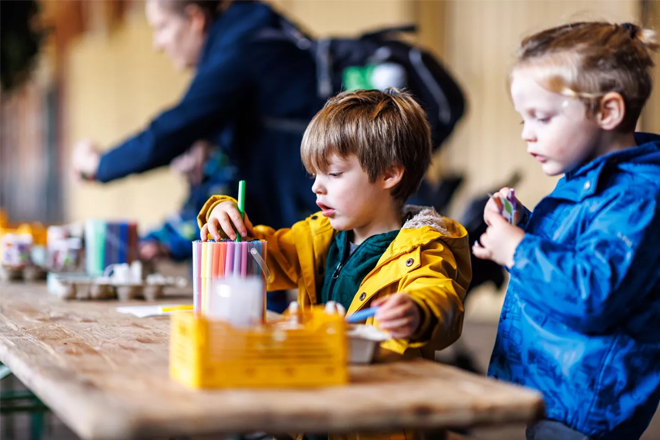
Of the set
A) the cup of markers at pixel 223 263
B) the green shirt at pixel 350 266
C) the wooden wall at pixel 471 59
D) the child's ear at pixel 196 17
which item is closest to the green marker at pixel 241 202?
the cup of markers at pixel 223 263

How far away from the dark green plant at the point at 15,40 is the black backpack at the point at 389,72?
4135 mm

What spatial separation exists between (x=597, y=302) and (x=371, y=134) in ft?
1.73

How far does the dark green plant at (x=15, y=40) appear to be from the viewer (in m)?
5.99

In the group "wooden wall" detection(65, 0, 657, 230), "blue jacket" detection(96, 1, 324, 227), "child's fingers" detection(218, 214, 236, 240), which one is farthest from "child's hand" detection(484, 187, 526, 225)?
"wooden wall" detection(65, 0, 657, 230)

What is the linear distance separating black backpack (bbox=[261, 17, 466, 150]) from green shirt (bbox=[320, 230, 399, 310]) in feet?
3.46

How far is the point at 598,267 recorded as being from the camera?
1093 mm

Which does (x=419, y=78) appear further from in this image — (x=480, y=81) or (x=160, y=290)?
(x=480, y=81)

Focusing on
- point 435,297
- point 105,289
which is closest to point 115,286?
point 105,289

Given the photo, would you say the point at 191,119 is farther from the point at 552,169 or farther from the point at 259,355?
the point at 259,355

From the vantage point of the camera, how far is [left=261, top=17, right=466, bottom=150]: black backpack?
2.51 metres

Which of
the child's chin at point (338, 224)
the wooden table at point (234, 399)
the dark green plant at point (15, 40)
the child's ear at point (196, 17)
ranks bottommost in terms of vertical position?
the wooden table at point (234, 399)

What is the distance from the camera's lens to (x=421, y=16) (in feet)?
20.0

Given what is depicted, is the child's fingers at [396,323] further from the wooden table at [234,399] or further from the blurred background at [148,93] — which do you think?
the blurred background at [148,93]

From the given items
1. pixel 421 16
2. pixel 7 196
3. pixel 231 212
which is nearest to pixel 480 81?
pixel 421 16
